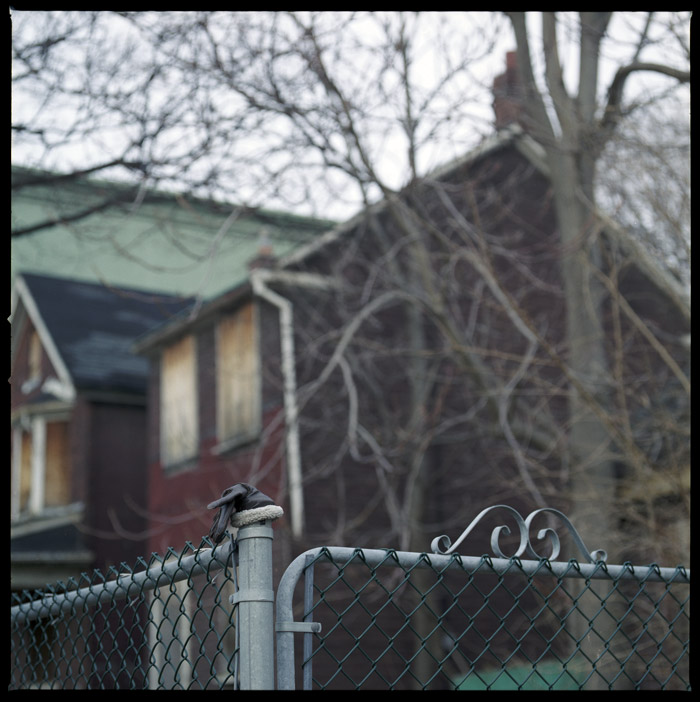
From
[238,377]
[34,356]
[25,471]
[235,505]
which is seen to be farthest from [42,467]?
[235,505]

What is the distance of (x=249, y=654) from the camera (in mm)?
2109

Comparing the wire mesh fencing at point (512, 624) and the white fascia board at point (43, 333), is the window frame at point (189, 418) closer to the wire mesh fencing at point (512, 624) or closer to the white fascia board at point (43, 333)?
the white fascia board at point (43, 333)

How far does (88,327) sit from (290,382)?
7.10 metres

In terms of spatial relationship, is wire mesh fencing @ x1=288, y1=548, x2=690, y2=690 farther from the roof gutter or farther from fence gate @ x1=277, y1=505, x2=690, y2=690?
the roof gutter

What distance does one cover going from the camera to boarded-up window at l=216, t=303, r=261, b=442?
524 inches

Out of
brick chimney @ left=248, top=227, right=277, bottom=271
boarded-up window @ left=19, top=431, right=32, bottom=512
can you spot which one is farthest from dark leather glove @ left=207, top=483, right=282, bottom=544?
boarded-up window @ left=19, top=431, right=32, bottom=512

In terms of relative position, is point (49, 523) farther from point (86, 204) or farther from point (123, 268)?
point (86, 204)

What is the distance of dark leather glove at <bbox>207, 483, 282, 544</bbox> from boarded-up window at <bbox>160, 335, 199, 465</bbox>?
12496 millimetres

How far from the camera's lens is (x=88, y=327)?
18062mm

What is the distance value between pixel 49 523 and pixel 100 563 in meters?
0.99

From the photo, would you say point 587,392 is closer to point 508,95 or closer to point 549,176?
point 508,95

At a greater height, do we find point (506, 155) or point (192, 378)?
point (506, 155)

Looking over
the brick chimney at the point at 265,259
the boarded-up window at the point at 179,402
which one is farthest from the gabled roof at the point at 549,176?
the boarded-up window at the point at 179,402

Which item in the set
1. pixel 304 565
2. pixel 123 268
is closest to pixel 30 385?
pixel 123 268
